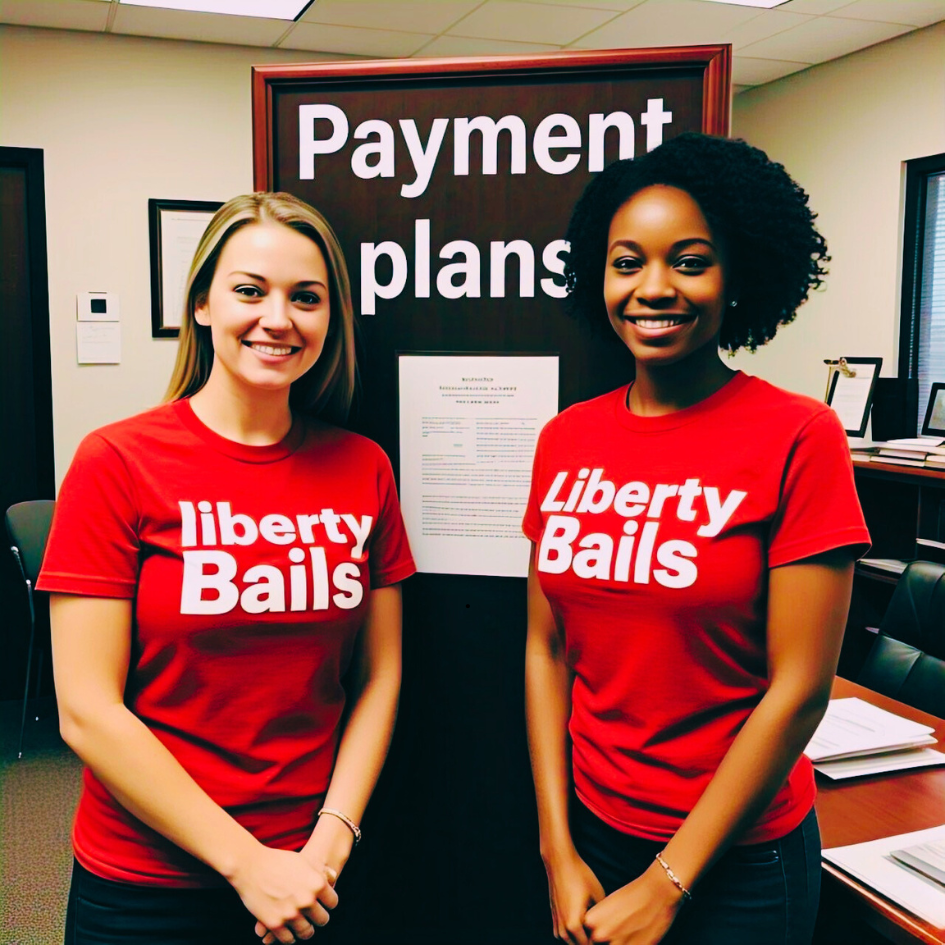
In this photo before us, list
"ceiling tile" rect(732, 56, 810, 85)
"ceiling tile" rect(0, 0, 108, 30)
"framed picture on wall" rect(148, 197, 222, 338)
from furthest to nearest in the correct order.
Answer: "ceiling tile" rect(732, 56, 810, 85) → "framed picture on wall" rect(148, 197, 222, 338) → "ceiling tile" rect(0, 0, 108, 30)

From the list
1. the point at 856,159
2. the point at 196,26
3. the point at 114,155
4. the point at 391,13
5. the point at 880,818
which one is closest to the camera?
the point at 880,818

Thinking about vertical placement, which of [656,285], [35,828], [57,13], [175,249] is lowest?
[35,828]

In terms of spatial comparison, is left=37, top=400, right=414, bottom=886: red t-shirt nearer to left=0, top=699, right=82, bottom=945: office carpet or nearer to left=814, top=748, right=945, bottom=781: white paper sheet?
left=814, top=748, right=945, bottom=781: white paper sheet

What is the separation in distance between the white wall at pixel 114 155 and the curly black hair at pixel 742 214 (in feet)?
10.9

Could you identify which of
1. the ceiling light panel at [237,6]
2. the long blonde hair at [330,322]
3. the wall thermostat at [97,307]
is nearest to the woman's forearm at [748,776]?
the long blonde hair at [330,322]

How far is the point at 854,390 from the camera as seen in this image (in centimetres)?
400

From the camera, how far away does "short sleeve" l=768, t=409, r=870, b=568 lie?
1068 mm

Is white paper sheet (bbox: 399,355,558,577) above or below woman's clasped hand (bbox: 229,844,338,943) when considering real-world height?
above

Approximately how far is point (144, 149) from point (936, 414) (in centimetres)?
361

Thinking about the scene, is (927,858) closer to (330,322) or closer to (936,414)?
(330,322)

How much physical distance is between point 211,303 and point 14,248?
3319 millimetres

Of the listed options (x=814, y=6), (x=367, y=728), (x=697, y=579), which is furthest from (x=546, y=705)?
(x=814, y=6)

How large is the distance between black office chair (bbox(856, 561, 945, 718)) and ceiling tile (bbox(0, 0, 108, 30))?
3.61 metres

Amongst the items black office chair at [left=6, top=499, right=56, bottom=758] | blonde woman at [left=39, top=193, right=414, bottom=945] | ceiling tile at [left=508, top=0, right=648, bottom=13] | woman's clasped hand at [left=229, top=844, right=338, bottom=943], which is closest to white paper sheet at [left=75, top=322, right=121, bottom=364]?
black office chair at [left=6, top=499, right=56, bottom=758]
